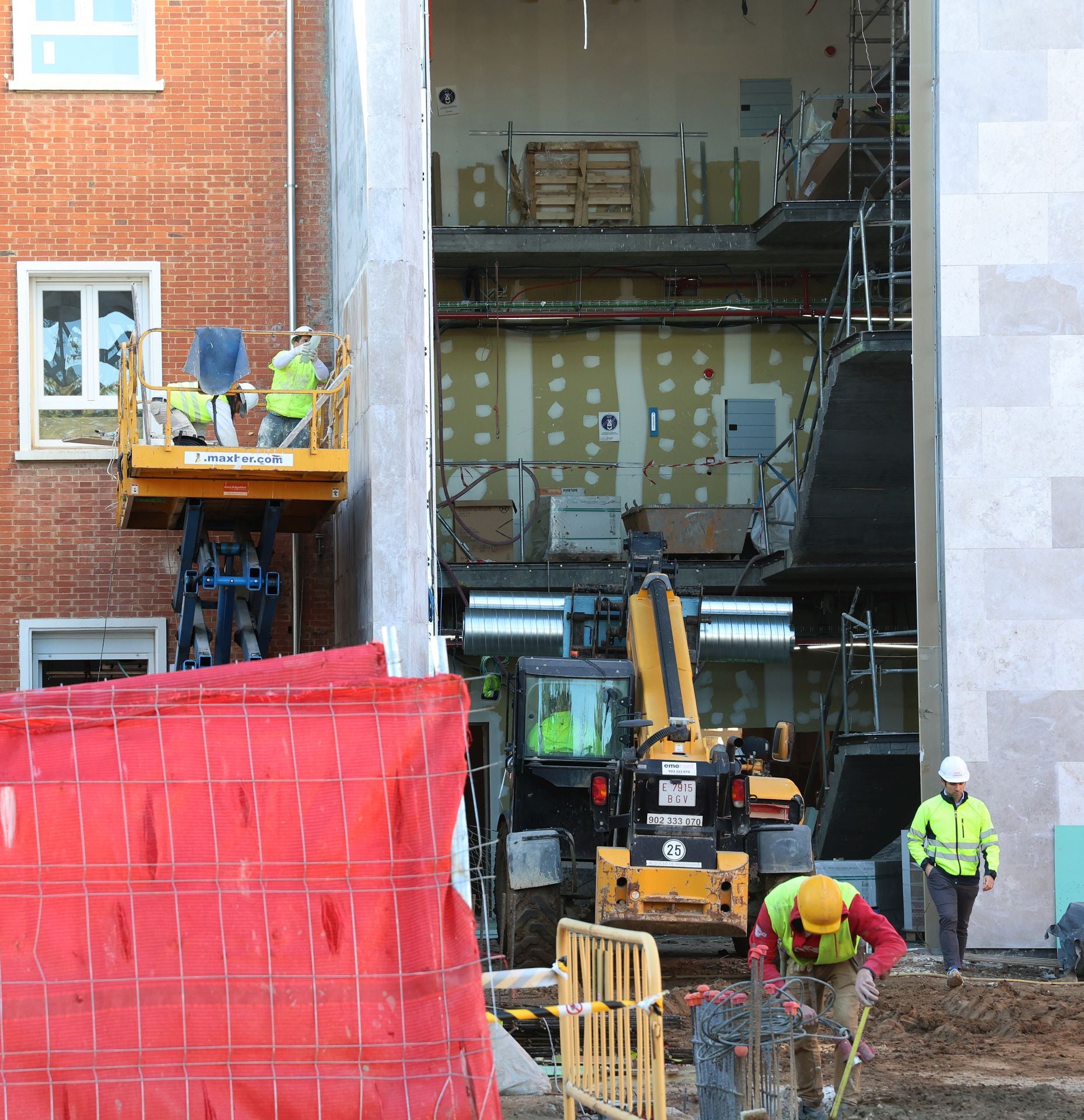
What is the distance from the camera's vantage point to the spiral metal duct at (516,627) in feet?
61.0

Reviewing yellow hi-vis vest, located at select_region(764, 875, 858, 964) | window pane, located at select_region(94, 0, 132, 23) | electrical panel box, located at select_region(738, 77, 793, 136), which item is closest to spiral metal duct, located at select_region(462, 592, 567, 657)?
window pane, located at select_region(94, 0, 132, 23)

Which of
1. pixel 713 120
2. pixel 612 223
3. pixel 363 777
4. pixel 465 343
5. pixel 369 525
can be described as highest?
pixel 713 120

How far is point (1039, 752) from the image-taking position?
1463cm

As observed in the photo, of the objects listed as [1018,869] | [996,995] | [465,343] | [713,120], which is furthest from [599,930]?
[713,120]

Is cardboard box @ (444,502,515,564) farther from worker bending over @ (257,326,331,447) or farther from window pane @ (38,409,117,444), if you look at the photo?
worker bending over @ (257,326,331,447)

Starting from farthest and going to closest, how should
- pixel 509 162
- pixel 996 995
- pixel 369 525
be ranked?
pixel 509 162
pixel 369 525
pixel 996 995

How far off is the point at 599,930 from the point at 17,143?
39.3 feet

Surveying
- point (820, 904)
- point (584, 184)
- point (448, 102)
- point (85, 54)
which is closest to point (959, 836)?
point (820, 904)

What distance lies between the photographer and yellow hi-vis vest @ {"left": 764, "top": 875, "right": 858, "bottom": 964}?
794 centimetres

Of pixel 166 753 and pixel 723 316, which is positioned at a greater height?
pixel 723 316

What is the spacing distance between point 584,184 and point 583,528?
601cm

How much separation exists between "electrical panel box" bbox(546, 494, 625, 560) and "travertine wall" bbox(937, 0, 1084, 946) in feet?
23.2

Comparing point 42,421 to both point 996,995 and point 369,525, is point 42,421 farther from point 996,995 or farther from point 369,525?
point 996,995

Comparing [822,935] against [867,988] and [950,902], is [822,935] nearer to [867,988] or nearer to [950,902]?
[867,988]
